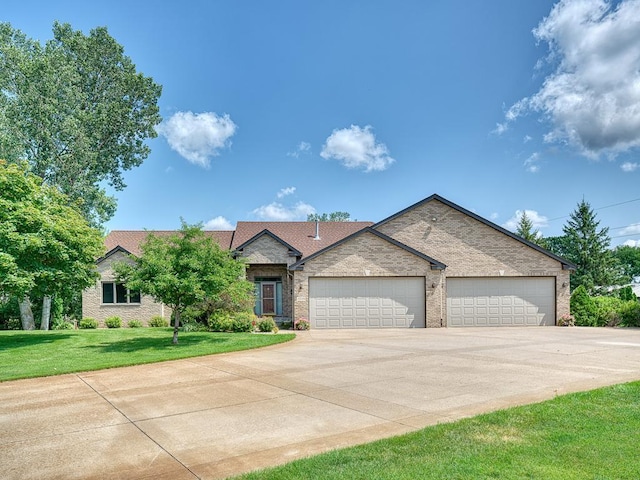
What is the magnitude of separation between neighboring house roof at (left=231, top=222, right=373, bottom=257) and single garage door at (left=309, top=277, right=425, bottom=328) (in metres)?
4.44

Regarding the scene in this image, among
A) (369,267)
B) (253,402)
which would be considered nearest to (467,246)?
(369,267)

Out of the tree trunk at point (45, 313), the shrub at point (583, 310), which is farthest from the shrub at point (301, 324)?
the shrub at point (583, 310)

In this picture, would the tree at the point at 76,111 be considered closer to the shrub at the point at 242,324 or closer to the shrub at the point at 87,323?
the shrub at the point at 87,323

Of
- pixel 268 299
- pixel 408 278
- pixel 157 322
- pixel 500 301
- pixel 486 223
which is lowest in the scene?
pixel 157 322

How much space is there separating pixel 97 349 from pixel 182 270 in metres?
3.80

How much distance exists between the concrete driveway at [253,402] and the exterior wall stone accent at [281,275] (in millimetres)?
11806

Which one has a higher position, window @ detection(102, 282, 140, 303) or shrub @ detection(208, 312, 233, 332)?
window @ detection(102, 282, 140, 303)

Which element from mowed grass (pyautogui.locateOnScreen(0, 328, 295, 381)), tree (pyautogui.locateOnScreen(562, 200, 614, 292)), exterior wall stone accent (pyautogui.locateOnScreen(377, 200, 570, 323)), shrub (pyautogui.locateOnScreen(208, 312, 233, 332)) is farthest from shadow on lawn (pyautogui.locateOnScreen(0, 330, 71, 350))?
tree (pyautogui.locateOnScreen(562, 200, 614, 292))

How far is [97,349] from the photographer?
1581 cm

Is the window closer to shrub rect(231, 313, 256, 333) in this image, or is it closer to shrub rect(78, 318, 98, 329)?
shrub rect(78, 318, 98, 329)

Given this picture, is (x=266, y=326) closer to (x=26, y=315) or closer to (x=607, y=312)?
(x=26, y=315)

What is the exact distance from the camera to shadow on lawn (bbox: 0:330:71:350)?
1692 cm

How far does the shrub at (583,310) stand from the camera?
25.2 meters

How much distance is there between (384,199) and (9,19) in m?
27.4
